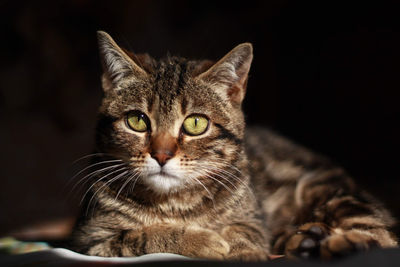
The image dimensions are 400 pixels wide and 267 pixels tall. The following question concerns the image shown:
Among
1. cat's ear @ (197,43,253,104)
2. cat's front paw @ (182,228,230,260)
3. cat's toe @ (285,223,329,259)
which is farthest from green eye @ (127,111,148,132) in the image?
cat's toe @ (285,223,329,259)

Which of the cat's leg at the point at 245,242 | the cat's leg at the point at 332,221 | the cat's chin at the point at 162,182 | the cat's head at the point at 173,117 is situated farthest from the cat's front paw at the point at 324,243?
the cat's chin at the point at 162,182

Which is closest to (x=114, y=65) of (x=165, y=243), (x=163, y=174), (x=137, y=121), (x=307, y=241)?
(x=137, y=121)

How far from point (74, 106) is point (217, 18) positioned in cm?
162

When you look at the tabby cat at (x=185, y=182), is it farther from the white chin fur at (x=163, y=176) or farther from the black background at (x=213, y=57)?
the black background at (x=213, y=57)

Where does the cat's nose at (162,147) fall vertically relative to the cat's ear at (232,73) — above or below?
below

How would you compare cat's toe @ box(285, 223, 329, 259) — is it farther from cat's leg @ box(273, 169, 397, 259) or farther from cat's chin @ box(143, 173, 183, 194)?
cat's chin @ box(143, 173, 183, 194)

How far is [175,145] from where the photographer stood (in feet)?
4.74

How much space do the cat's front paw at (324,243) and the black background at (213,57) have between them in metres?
1.70

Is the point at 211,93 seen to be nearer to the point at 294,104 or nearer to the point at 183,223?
the point at 183,223

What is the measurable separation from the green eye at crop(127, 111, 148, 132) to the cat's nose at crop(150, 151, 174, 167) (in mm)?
178

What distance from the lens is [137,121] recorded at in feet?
5.10

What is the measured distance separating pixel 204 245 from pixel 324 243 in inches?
16.2

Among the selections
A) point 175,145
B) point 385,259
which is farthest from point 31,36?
point 385,259

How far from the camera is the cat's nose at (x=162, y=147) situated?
1.39 metres
